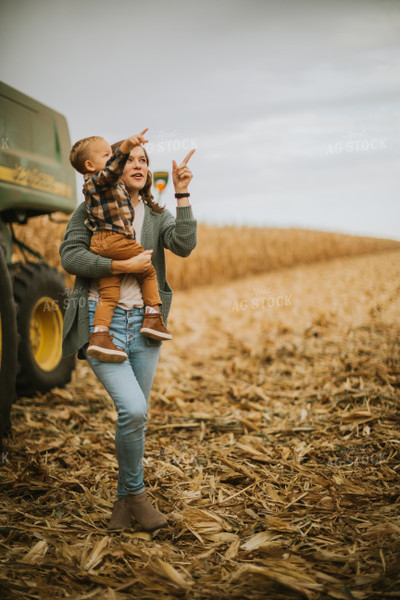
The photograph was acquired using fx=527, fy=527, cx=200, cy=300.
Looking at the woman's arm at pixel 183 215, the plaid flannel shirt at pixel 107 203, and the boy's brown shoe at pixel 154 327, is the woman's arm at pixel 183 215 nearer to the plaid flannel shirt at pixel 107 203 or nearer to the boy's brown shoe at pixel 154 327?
the plaid flannel shirt at pixel 107 203

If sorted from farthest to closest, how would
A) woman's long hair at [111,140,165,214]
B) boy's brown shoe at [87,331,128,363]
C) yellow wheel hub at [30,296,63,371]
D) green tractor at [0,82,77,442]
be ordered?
yellow wheel hub at [30,296,63,371] < green tractor at [0,82,77,442] < woman's long hair at [111,140,165,214] < boy's brown shoe at [87,331,128,363]

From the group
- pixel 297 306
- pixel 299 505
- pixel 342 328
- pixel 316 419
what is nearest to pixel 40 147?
pixel 316 419

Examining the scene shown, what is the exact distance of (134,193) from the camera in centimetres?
248

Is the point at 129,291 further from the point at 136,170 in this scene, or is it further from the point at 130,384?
the point at 136,170

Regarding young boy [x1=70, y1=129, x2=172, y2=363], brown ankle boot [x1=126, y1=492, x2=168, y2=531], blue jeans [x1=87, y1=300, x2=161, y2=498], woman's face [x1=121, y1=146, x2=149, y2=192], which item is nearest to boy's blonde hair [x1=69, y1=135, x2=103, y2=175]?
young boy [x1=70, y1=129, x2=172, y2=363]

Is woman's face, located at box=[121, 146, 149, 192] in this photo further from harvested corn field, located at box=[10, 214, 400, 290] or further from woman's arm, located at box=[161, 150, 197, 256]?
harvested corn field, located at box=[10, 214, 400, 290]

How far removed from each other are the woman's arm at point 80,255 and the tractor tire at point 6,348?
112 centimetres

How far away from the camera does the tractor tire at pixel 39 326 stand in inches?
173

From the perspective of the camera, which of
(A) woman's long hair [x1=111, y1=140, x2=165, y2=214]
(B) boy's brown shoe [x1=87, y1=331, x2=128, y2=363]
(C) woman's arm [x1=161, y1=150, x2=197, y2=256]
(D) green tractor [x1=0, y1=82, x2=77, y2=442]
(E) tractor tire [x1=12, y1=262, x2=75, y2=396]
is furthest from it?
(E) tractor tire [x1=12, y1=262, x2=75, y2=396]

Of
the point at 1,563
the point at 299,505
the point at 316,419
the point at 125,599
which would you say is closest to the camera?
the point at 125,599

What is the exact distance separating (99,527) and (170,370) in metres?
3.43

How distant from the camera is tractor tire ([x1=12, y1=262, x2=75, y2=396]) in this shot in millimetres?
4402

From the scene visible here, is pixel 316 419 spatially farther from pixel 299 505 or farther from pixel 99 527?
pixel 99 527

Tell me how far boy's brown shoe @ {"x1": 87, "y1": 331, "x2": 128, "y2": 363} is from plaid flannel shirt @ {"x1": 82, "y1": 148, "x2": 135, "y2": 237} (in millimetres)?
475
